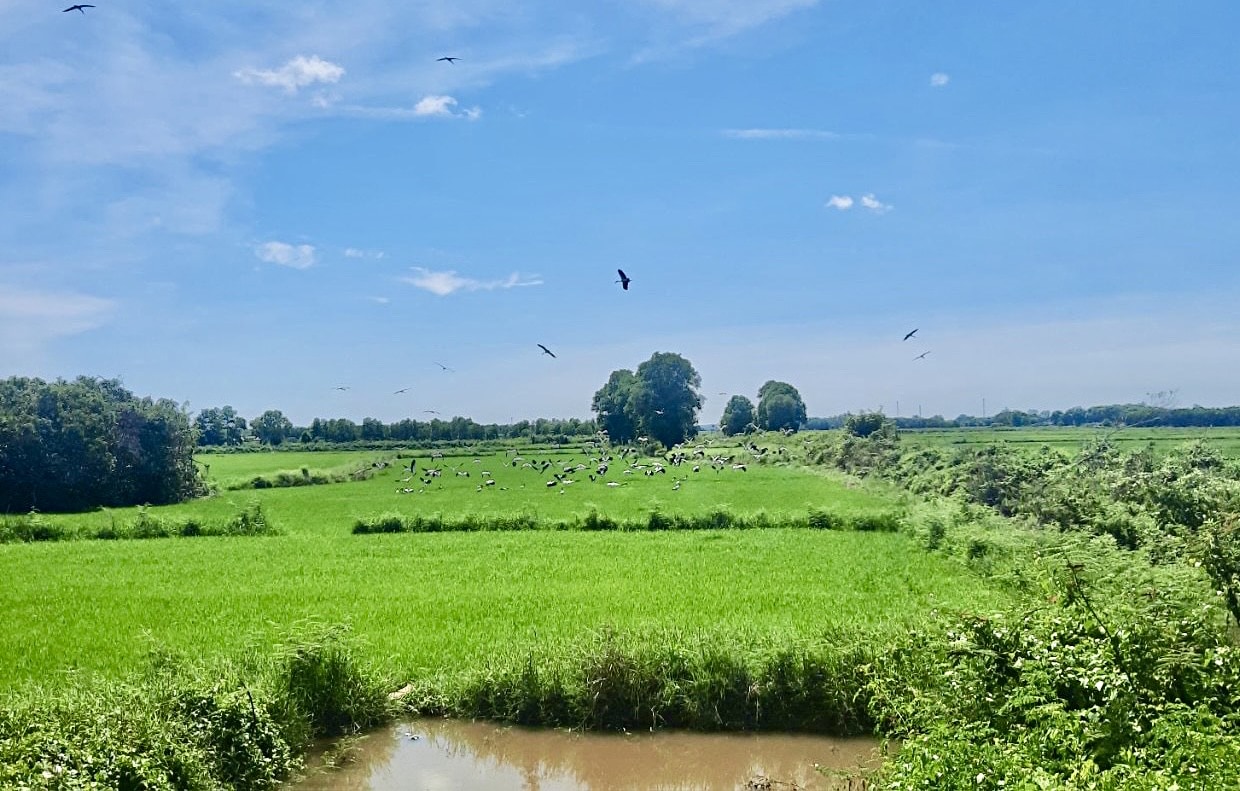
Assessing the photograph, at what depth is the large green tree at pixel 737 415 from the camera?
327 ft

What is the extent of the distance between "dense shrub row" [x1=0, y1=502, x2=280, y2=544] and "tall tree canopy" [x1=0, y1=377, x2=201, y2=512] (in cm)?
1622

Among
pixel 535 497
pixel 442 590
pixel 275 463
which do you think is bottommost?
pixel 535 497

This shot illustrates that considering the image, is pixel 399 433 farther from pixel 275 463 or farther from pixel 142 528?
pixel 142 528

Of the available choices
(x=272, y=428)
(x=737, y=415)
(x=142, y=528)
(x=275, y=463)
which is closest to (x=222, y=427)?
(x=272, y=428)

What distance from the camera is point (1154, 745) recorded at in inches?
187

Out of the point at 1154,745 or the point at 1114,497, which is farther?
the point at 1114,497

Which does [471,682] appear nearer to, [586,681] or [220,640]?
[586,681]

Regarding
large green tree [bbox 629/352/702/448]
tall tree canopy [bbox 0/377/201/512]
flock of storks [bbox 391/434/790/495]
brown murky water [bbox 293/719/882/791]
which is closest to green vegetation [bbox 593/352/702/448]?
large green tree [bbox 629/352/702/448]

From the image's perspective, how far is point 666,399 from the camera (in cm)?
8238

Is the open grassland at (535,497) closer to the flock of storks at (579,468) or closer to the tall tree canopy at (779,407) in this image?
the flock of storks at (579,468)

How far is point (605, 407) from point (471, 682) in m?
79.9

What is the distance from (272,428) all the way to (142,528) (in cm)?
7712

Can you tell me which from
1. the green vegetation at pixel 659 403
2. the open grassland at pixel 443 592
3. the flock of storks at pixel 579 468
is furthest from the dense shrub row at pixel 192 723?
the green vegetation at pixel 659 403

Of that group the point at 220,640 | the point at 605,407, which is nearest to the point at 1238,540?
the point at 220,640
